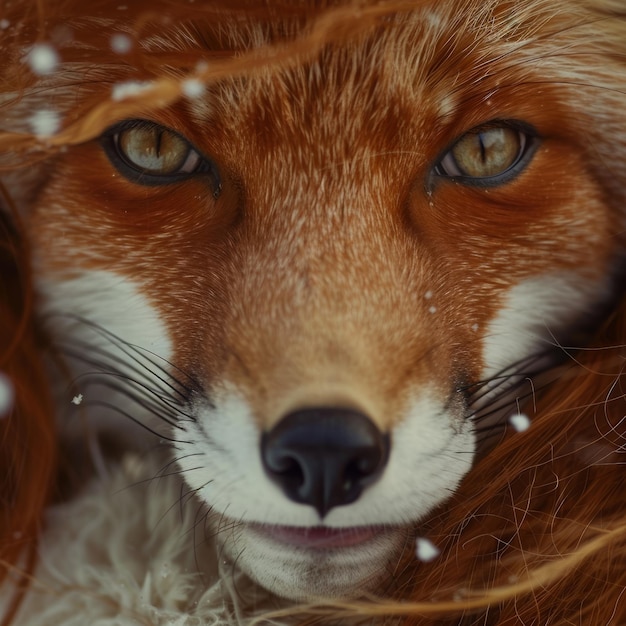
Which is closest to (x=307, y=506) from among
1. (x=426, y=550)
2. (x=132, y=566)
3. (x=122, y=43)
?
(x=426, y=550)

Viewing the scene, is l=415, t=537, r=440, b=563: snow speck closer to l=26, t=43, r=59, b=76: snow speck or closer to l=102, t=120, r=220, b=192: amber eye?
l=102, t=120, r=220, b=192: amber eye

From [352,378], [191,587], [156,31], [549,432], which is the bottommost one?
[191,587]

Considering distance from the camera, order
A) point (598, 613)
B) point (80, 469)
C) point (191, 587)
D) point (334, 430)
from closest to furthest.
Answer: point (334, 430) → point (598, 613) → point (191, 587) → point (80, 469)

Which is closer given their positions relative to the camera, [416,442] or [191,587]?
[416,442]

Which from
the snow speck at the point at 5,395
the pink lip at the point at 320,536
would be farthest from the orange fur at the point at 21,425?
the pink lip at the point at 320,536

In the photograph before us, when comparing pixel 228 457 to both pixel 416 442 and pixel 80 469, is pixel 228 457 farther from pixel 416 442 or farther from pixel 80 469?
pixel 80 469

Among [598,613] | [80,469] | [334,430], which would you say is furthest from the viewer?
[80,469]

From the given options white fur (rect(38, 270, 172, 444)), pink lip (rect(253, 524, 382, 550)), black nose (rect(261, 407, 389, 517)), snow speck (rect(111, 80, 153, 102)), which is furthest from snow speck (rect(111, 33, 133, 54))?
pink lip (rect(253, 524, 382, 550))

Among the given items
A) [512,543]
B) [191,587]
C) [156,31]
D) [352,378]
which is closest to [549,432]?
[512,543]
